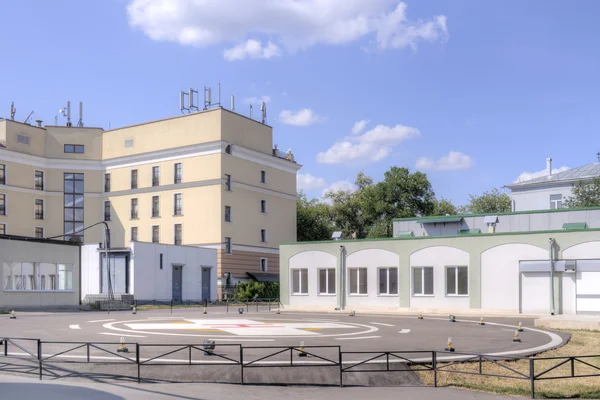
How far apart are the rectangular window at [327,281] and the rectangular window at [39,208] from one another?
37.6 m

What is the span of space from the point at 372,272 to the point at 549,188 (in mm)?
32254

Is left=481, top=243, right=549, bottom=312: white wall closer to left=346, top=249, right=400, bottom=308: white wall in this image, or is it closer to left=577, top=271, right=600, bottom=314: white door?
left=577, top=271, right=600, bottom=314: white door

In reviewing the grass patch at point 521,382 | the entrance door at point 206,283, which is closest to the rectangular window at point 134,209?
the entrance door at point 206,283

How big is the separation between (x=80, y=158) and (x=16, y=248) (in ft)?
98.9

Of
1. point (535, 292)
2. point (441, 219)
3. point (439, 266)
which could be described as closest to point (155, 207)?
point (441, 219)

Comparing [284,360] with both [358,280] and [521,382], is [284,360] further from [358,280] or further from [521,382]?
[358,280]

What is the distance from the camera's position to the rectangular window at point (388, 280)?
158 feet

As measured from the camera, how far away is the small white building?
57.1 m

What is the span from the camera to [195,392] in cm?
1620

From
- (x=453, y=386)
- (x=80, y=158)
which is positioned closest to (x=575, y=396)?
(x=453, y=386)

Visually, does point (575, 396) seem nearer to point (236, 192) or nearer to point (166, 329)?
point (166, 329)

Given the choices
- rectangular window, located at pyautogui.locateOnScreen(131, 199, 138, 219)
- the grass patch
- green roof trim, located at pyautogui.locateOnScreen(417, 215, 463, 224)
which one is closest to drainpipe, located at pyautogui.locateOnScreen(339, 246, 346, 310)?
green roof trim, located at pyautogui.locateOnScreen(417, 215, 463, 224)

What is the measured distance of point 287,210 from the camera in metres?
78.8

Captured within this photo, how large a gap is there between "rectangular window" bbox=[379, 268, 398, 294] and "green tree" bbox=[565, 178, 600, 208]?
25279mm
